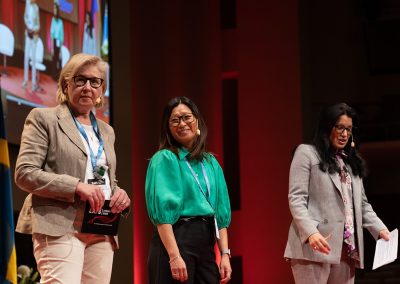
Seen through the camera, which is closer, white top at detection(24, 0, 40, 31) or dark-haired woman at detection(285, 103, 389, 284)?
dark-haired woman at detection(285, 103, 389, 284)

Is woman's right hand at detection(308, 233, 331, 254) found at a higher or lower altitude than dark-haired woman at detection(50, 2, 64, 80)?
lower

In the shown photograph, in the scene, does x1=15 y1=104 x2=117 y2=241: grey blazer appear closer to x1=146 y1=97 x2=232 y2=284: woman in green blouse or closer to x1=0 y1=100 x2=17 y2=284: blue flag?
x1=146 y1=97 x2=232 y2=284: woman in green blouse

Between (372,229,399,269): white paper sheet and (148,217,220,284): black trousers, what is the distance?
0.80 m

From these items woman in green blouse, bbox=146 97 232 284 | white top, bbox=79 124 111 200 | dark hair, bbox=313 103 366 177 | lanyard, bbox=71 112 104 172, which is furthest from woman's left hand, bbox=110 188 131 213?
dark hair, bbox=313 103 366 177

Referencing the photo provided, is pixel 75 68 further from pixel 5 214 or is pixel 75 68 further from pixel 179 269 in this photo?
pixel 5 214

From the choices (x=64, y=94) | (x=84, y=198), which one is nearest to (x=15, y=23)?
(x=64, y=94)

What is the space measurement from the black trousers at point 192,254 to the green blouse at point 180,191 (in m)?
0.05

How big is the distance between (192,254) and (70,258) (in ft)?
1.91

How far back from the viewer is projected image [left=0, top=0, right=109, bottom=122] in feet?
14.9

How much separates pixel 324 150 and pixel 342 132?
0.12m

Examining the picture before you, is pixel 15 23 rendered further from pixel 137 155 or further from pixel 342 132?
pixel 137 155

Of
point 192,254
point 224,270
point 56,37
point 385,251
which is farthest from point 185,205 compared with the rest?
point 56,37

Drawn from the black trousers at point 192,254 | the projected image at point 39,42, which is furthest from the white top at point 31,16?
the black trousers at point 192,254

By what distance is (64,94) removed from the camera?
8.79ft
